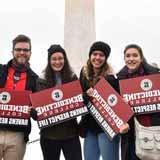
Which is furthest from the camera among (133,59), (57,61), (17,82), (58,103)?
(58,103)

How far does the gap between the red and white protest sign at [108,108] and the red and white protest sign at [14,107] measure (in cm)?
104

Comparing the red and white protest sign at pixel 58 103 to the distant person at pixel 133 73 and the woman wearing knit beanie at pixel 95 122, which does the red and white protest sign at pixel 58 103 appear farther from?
the distant person at pixel 133 73

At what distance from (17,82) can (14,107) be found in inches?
16.1

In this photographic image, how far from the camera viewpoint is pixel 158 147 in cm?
→ 840

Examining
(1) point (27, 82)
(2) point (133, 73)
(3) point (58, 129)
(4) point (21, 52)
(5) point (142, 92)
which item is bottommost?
(3) point (58, 129)

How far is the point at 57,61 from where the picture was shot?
350 inches

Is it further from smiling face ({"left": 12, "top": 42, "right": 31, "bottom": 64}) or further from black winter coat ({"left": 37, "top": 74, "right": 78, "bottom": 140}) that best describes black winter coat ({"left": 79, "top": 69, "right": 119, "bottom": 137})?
smiling face ({"left": 12, "top": 42, "right": 31, "bottom": 64})

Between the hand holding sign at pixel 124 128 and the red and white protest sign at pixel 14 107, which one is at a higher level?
the red and white protest sign at pixel 14 107

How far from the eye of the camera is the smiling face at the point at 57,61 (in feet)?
29.2

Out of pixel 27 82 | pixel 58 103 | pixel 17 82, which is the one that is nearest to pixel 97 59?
pixel 58 103

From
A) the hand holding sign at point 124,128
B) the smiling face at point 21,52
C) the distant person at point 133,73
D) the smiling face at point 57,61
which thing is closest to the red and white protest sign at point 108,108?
the hand holding sign at point 124,128

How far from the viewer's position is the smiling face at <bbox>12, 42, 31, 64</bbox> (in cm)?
891

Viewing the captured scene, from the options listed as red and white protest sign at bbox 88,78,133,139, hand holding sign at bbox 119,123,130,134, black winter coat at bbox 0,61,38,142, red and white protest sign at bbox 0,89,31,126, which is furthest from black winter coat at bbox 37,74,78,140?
hand holding sign at bbox 119,123,130,134

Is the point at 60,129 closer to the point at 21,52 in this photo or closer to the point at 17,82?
the point at 17,82
